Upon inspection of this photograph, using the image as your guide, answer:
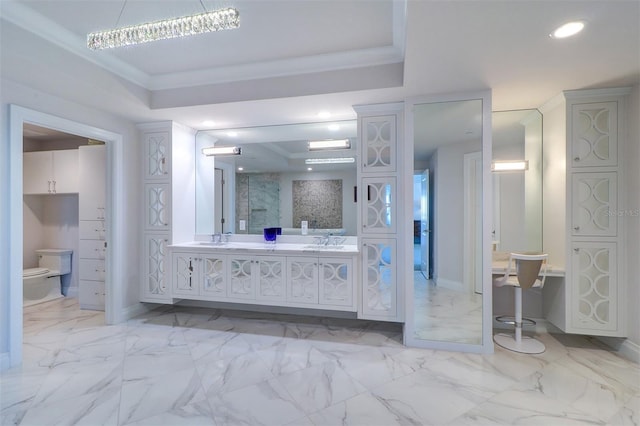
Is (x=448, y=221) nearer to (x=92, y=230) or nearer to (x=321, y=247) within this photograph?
(x=321, y=247)

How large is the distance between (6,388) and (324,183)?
3154mm

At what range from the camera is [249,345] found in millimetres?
2900

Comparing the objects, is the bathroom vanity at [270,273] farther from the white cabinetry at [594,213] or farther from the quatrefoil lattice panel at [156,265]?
the white cabinetry at [594,213]

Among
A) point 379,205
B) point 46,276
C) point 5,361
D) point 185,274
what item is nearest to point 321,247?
point 379,205

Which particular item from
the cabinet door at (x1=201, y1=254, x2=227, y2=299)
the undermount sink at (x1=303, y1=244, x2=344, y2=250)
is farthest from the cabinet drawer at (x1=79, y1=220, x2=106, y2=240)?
the undermount sink at (x1=303, y1=244, x2=344, y2=250)

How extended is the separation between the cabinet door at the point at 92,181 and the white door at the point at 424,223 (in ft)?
12.9

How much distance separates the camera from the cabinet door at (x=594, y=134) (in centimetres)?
269

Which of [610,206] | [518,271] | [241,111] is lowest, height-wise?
[518,271]

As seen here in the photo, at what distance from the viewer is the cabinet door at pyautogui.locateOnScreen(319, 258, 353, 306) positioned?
122 inches

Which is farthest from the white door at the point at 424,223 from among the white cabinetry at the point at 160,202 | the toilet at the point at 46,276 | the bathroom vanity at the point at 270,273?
the toilet at the point at 46,276

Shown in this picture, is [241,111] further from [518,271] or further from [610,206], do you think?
[610,206]

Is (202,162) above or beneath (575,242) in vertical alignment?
above

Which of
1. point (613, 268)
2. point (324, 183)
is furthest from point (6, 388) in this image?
point (613, 268)

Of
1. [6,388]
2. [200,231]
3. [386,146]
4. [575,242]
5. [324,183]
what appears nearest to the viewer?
[6,388]
